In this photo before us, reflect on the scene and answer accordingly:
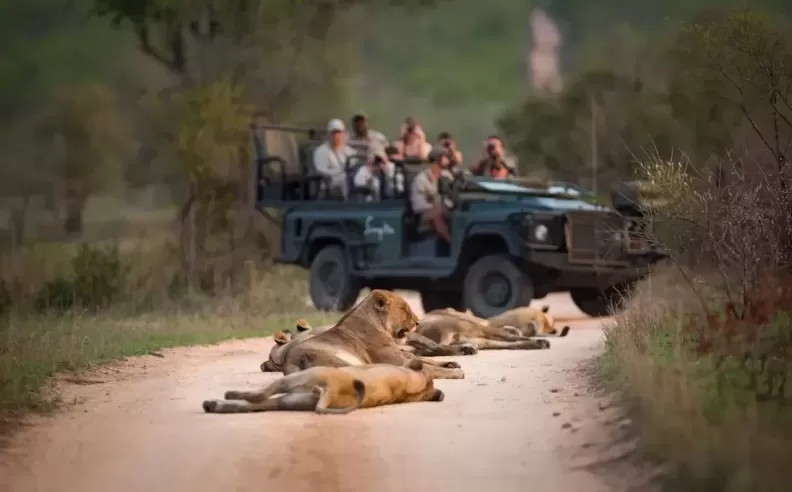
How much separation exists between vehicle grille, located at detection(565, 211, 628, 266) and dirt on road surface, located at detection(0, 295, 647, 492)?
14.7 ft

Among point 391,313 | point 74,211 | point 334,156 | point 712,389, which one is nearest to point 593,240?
point 334,156

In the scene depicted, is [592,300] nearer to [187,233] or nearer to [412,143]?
[412,143]

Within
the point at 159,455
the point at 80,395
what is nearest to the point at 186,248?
the point at 80,395

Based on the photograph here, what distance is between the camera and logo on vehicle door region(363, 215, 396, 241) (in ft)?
40.9

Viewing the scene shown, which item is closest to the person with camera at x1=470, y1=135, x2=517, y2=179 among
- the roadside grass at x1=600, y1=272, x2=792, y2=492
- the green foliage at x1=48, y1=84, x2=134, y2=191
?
the roadside grass at x1=600, y1=272, x2=792, y2=492

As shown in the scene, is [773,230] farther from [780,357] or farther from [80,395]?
[80,395]

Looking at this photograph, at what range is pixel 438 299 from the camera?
43.3 feet

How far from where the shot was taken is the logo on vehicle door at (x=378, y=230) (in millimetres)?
12477

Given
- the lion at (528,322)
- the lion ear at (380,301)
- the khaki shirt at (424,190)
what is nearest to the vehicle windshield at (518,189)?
the khaki shirt at (424,190)

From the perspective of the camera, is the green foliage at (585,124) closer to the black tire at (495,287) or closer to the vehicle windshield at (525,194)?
the vehicle windshield at (525,194)

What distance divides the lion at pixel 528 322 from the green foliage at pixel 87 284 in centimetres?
393

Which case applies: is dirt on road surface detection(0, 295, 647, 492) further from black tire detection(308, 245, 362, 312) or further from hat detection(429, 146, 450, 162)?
black tire detection(308, 245, 362, 312)

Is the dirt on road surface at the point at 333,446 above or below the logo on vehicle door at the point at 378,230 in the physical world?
below

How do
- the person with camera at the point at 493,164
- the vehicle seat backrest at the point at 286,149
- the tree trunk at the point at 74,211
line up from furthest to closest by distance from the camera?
1. the tree trunk at the point at 74,211
2. the vehicle seat backrest at the point at 286,149
3. the person with camera at the point at 493,164
